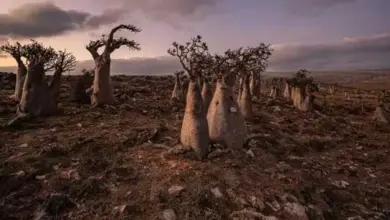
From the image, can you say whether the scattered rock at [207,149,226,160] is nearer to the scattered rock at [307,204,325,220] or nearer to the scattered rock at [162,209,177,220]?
the scattered rock at [162,209,177,220]

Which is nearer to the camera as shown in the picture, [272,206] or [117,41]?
[272,206]

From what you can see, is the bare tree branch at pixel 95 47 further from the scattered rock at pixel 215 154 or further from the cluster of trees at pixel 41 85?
the scattered rock at pixel 215 154

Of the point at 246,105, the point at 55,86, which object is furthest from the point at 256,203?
the point at 55,86

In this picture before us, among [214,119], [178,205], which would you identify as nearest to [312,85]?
[214,119]

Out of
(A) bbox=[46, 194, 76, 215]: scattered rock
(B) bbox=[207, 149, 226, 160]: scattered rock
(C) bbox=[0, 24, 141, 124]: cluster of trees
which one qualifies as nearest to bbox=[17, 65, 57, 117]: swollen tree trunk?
(C) bbox=[0, 24, 141, 124]: cluster of trees

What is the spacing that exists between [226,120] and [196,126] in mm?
1275

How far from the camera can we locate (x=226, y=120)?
38.0 ft

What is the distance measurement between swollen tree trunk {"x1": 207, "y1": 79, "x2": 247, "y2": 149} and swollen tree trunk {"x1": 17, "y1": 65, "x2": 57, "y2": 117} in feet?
29.2

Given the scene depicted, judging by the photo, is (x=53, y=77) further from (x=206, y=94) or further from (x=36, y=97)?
(x=206, y=94)

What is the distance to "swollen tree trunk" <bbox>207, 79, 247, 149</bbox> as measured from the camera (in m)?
11.5

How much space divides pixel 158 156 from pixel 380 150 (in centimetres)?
1031

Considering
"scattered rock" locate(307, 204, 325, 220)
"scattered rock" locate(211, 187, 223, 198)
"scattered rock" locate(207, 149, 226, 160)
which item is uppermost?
"scattered rock" locate(207, 149, 226, 160)

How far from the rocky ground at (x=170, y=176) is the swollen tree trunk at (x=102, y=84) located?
3.62 m

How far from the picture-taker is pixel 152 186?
910 centimetres
